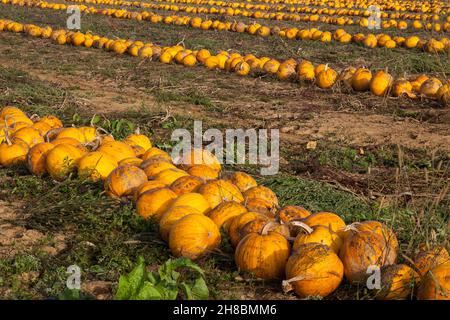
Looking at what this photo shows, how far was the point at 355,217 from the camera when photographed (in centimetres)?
492

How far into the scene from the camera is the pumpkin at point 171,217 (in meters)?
4.12

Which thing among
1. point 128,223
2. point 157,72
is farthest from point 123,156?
point 157,72

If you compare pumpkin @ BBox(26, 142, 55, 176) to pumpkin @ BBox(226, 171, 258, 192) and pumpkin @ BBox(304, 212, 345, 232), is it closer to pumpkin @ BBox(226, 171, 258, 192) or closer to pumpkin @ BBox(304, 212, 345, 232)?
pumpkin @ BBox(226, 171, 258, 192)

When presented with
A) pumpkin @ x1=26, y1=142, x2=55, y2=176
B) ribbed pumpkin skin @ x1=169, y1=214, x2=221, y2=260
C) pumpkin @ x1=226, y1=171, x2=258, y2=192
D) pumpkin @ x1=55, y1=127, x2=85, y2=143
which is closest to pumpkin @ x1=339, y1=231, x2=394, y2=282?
ribbed pumpkin skin @ x1=169, y1=214, x2=221, y2=260

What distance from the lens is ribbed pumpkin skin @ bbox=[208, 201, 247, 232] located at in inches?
167

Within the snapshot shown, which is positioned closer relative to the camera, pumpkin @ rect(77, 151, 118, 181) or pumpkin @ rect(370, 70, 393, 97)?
pumpkin @ rect(77, 151, 118, 181)

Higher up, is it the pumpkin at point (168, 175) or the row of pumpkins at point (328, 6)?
the row of pumpkins at point (328, 6)

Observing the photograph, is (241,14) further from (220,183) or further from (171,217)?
(171,217)

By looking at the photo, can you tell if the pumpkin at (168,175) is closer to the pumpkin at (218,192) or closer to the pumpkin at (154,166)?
the pumpkin at (154,166)

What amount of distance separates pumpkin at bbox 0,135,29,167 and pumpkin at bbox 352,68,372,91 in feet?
21.6

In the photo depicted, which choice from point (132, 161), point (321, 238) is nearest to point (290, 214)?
point (321, 238)

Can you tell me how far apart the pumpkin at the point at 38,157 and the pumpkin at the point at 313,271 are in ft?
10.1

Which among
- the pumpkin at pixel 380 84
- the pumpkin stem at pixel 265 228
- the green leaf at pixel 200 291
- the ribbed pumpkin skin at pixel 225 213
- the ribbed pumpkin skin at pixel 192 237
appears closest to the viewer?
the green leaf at pixel 200 291

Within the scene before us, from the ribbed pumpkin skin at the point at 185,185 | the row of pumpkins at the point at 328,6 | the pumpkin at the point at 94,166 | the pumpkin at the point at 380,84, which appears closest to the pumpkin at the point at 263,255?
the ribbed pumpkin skin at the point at 185,185
